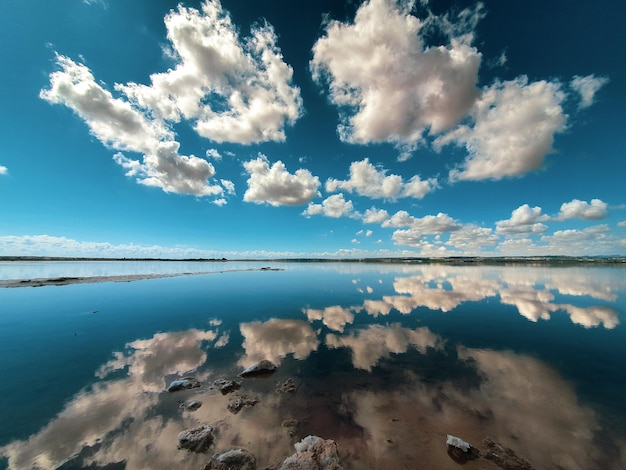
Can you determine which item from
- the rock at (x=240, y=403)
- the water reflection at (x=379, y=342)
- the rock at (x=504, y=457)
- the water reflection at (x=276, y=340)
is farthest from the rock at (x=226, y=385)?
the rock at (x=504, y=457)

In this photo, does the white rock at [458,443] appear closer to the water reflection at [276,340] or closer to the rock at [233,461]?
the rock at [233,461]

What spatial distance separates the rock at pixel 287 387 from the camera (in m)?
11.3

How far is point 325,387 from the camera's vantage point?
11539 millimetres

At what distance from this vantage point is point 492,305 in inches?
1214

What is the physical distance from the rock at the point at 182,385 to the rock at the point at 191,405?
1445 mm

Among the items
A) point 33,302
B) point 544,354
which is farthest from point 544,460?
point 33,302

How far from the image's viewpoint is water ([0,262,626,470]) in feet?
25.7

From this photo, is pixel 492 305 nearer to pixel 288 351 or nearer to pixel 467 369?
pixel 467 369

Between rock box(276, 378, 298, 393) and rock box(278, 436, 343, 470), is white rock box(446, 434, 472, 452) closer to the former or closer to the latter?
rock box(278, 436, 343, 470)

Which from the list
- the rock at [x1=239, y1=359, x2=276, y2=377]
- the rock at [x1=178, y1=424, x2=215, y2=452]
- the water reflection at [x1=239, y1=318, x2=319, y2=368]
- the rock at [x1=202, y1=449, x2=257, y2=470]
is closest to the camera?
the rock at [x1=202, y1=449, x2=257, y2=470]

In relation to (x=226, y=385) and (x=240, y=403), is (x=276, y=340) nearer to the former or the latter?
(x=226, y=385)

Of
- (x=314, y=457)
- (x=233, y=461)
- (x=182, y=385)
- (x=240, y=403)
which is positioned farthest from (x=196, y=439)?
(x=182, y=385)

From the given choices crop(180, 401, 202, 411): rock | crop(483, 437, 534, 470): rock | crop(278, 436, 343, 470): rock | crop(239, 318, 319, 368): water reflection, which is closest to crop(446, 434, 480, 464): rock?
crop(483, 437, 534, 470): rock

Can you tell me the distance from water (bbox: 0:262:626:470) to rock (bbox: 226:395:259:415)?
226mm
